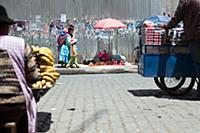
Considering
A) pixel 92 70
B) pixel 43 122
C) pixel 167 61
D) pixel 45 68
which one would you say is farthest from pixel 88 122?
pixel 92 70

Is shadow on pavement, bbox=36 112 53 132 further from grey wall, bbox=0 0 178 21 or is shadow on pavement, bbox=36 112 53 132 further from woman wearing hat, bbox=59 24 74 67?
grey wall, bbox=0 0 178 21

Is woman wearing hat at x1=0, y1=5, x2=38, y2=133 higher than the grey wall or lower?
lower

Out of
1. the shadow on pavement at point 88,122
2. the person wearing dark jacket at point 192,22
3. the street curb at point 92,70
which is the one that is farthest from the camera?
the street curb at point 92,70

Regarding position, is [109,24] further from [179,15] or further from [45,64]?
[45,64]

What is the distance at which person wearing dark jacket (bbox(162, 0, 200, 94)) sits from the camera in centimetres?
997

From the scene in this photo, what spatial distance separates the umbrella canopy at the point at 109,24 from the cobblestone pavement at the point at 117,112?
377 inches

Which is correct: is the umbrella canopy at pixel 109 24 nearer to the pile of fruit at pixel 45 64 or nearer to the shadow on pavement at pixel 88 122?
the shadow on pavement at pixel 88 122

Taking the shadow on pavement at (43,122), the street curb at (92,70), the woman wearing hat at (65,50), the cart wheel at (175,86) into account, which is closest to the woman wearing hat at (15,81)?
the shadow on pavement at (43,122)

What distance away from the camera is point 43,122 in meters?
7.97

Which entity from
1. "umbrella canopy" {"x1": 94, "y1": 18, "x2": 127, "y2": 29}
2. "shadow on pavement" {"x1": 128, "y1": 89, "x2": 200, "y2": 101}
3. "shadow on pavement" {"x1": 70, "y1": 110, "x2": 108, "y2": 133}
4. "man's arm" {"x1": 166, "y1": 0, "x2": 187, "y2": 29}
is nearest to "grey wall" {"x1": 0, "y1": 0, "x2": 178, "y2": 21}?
"umbrella canopy" {"x1": 94, "y1": 18, "x2": 127, "y2": 29}

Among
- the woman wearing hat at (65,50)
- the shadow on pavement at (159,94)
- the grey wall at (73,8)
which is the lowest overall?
the shadow on pavement at (159,94)

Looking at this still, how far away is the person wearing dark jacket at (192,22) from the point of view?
9969mm

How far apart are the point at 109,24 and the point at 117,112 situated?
44.0 feet

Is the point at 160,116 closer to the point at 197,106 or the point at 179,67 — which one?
the point at 197,106
